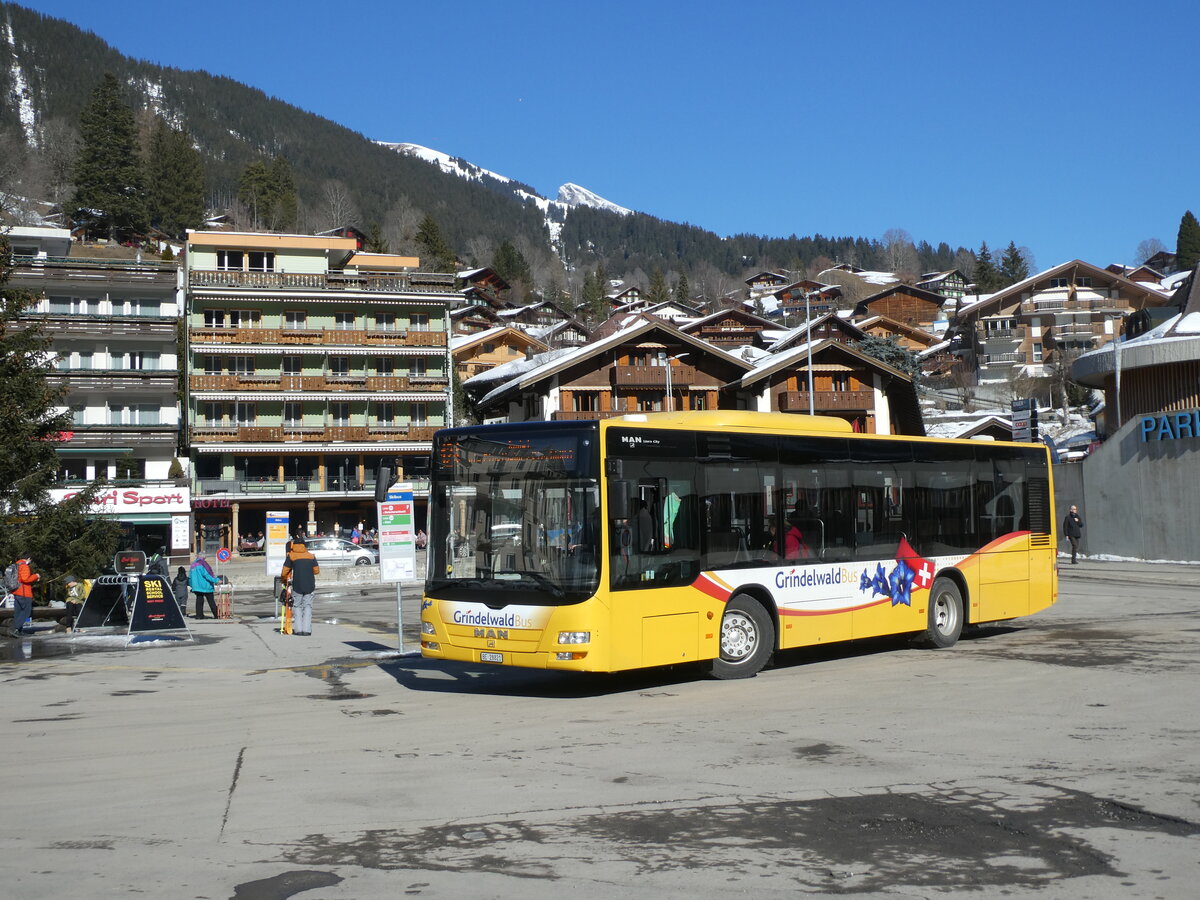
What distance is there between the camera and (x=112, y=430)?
2514 inches

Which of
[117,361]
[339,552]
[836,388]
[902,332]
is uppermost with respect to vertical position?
[902,332]

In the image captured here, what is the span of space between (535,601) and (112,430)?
5752 cm

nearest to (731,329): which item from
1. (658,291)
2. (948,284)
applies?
(658,291)

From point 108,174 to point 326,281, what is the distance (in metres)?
49.0

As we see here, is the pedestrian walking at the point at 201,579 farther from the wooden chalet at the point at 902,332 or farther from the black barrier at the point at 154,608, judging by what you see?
the wooden chalet at the point at 902,332

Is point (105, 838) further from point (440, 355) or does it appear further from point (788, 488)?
point (440, 355)

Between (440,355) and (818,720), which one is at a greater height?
(440,355)

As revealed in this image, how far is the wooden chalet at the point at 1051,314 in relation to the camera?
102688 mm

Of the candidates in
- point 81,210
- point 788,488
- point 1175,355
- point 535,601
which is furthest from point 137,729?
point 81,210

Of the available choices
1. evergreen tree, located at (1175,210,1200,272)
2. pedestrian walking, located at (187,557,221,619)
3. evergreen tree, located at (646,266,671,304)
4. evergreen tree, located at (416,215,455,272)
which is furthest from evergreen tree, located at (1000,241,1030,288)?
pedestrian walking, located at (187,557,221,619)

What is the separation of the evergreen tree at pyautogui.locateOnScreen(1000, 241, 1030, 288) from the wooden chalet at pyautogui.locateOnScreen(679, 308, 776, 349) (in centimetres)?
6185

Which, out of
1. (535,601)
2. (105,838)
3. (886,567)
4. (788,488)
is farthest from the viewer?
(886,567)

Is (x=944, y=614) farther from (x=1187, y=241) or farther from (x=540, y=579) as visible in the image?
(x=1187, y=241)

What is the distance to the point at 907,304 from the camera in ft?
490
